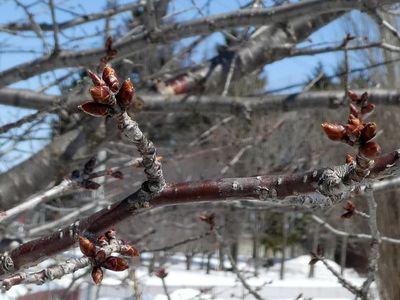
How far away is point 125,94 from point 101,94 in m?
0.04

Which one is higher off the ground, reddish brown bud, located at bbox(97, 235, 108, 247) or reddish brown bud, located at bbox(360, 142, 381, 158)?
reddish brown bud, located at bbox(360, 142, 381, 158)

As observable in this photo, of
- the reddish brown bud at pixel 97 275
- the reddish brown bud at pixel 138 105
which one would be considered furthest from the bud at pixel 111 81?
the reddish brown bud at pixel 138 105

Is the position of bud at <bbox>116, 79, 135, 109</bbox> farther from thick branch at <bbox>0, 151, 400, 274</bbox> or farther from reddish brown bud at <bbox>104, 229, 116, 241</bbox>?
reddish brown bud at <bbox>104, 229, 116, 241</bbox>

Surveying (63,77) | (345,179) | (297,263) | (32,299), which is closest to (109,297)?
(32,299)

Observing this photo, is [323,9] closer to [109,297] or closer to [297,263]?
[109,297]

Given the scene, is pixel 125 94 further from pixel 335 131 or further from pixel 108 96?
pixel 335 131

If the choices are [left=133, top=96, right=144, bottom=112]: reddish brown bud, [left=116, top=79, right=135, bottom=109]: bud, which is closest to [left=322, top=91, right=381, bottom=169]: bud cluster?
[left=116, top=79, right=135, bottom=109]: bud

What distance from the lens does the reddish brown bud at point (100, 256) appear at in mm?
1054

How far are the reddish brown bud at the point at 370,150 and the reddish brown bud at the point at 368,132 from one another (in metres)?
0.01

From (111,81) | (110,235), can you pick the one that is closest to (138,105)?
(110,235)

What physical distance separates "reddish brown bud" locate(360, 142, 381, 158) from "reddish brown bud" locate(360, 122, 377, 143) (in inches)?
0.5

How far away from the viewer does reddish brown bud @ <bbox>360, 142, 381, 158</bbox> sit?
2.86 ft

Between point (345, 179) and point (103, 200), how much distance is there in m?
3.35

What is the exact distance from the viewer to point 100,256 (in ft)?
3.46
